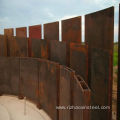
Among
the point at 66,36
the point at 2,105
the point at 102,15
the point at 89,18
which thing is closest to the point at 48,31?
the point at 66,36

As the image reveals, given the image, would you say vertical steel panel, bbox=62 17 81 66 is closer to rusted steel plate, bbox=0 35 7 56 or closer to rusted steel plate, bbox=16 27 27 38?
rusted steel plate, bbox=16 27 27 38

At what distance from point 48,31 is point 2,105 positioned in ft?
10.2

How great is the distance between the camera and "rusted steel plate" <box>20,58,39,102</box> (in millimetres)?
5098

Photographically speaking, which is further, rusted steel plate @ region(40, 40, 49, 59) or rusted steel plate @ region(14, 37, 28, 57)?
rusted steel plate @ region(14, 37, 28, 57)

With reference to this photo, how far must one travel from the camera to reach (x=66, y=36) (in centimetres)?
381

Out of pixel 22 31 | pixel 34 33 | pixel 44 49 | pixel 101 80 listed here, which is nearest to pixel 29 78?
pixel 44 49

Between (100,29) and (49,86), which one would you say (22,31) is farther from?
(100,29)

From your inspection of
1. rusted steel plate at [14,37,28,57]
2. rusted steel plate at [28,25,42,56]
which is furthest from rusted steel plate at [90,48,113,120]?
rusted steel plate at [14,37,28,57]

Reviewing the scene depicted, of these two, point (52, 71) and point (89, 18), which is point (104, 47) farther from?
point (52, 71)

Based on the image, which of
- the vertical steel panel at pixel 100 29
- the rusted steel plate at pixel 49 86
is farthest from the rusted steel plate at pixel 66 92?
the rusted steel plate at pixel 49 86

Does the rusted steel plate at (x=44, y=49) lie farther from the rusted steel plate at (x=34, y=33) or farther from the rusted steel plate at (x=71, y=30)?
the rusted steel plate at (x=71, y=30)

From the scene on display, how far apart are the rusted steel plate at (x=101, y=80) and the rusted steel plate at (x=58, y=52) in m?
1.04

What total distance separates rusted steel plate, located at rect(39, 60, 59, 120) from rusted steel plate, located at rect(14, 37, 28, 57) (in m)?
1.29

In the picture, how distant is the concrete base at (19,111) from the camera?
445 cm
